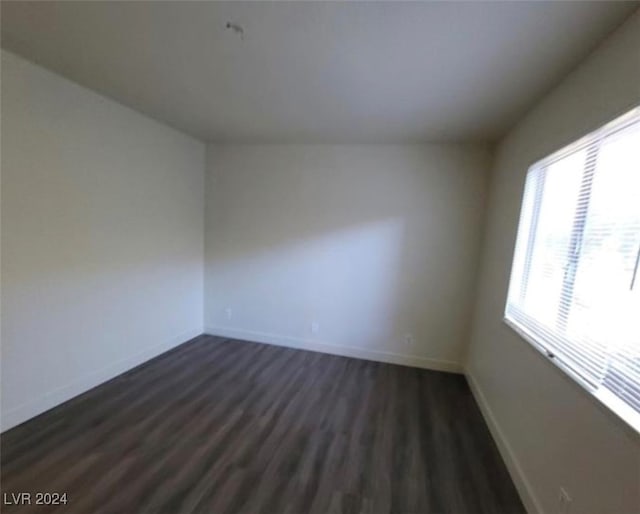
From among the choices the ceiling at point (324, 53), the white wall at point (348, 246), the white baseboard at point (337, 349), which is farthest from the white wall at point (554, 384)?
the white baseboard at point (337, 349)

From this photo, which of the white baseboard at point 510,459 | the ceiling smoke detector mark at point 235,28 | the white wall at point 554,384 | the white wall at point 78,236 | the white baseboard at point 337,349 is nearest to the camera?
the white wall at point 554,384

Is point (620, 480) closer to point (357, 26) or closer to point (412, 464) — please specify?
point (412, 464)

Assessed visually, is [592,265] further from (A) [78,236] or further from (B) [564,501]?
(A) [78,236]

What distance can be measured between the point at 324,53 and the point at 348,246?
7.14 ft

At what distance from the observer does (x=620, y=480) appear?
44.1 inches

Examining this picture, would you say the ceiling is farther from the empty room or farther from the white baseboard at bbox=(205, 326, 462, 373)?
the white baseboard at bbox=(205, 326, 462, 373)

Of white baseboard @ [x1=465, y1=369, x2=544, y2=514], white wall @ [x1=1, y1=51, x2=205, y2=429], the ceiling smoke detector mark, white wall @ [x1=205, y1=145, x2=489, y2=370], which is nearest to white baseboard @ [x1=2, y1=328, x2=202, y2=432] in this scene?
white wall @ [x1=1, y1=51, x2=205, y2=429]

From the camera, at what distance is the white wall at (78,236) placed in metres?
2.10

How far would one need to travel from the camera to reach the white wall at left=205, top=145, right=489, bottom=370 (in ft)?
11.1

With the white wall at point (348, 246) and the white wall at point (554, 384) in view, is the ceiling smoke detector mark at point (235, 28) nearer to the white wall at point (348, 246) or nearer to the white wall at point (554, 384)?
the white wall at point (554, 384)

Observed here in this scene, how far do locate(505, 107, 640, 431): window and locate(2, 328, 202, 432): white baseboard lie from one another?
3.39 metres

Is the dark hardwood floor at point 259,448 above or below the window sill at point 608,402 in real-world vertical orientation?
below

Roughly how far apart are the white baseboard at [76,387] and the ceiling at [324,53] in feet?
7.70

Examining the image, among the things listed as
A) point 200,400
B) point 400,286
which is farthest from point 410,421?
point 200,400
